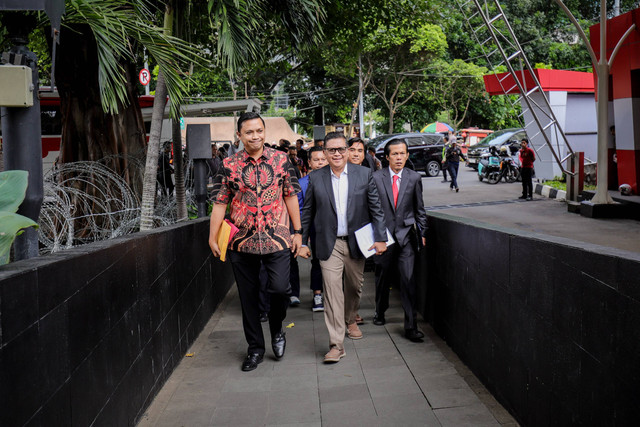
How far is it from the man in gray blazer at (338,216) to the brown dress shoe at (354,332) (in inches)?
23.7

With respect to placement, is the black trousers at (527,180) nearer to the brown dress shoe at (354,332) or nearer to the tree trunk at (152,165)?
the tree trunk at (152,165)

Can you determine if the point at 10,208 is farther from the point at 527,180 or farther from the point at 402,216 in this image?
the point at 527,180

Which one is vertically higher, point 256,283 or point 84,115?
point 84,115

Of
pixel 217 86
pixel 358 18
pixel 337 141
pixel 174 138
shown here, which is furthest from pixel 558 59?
pixel 337 141

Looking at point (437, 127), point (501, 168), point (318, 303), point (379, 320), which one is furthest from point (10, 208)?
point (437, 127)

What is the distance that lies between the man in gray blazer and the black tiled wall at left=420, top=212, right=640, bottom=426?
78cm

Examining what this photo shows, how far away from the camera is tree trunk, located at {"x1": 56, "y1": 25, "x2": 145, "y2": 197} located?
10102 millimetres

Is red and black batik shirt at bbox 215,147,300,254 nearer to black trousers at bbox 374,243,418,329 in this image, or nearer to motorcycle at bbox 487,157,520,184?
black trousers at bbox 374,243,418,329

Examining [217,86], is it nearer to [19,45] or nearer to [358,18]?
[358,18]

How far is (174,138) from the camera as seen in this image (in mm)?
10508

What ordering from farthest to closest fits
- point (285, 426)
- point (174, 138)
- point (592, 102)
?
point (592, 102) < point (174, 138) < point (285, 426)

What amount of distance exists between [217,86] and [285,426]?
3959cm

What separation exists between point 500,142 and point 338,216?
80.7 feet

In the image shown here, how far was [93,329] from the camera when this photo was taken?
3.45 m
